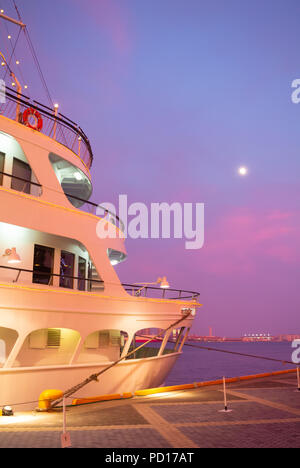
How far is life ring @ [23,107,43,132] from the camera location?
46.8ft

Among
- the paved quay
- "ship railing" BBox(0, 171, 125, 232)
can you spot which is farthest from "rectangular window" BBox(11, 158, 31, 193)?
the paved quay

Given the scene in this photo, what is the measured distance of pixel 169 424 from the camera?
29.3 feet

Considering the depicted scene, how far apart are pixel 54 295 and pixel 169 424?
4.91 m

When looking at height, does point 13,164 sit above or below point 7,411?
above

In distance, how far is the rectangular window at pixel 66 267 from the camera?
1459cm

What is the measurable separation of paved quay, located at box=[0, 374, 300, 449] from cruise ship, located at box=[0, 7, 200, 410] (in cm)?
122

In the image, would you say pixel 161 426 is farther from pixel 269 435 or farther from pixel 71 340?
pixel 71 340

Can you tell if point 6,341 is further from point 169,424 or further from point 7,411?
point 169,424

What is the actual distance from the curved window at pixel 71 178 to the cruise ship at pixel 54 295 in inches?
5.8

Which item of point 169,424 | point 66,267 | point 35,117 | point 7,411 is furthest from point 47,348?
point 35,117

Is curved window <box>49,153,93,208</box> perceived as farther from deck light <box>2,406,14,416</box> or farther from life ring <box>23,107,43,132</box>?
deck light <box>2,406,14,416</box>

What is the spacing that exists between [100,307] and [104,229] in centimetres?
324

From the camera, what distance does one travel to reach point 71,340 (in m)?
13.5
